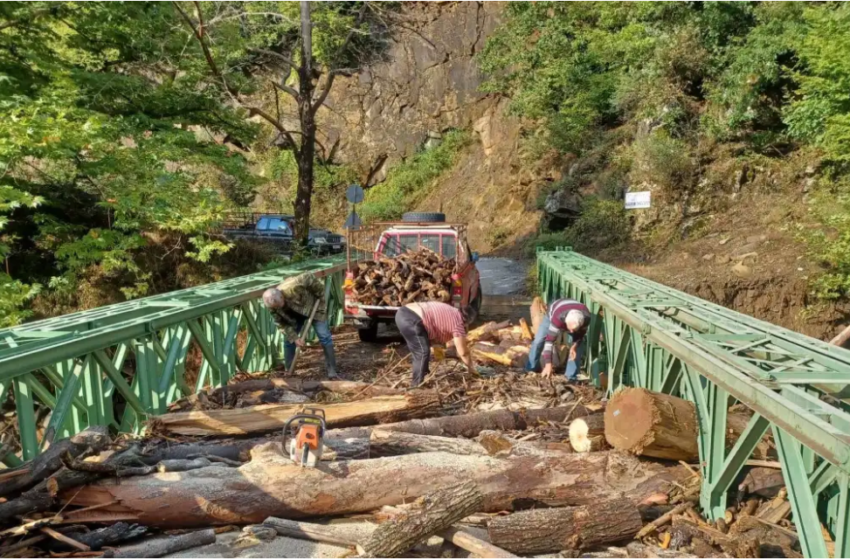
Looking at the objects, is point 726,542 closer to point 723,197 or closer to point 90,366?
point 90,366

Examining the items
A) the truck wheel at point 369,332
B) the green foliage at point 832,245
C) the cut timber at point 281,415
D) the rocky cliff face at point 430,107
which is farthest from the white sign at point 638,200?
the rocky cliff face at point 430,107

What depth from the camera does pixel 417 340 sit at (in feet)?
21.9

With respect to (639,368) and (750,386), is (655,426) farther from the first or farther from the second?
(639,368)

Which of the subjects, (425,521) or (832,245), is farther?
(832,245)

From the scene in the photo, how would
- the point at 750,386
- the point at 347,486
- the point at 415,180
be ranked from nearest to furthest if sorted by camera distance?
the point at 750,386
the point at 347,486
the point at 415,180

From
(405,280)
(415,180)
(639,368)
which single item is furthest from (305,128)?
(415,180)

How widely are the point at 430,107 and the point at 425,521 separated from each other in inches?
1432

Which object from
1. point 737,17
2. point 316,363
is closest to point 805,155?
point 737,17

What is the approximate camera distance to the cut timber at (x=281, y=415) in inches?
212

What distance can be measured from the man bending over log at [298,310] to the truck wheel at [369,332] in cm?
238

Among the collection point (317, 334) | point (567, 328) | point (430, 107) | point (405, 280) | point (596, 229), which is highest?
point (430, 107)

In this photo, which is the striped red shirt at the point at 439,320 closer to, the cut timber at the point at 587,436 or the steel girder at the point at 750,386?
the steel girder at the point at 750,386

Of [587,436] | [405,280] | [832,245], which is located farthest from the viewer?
[832,245]

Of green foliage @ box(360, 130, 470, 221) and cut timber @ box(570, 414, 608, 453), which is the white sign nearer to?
cut timber @ box(570, 414, 608, 453)
